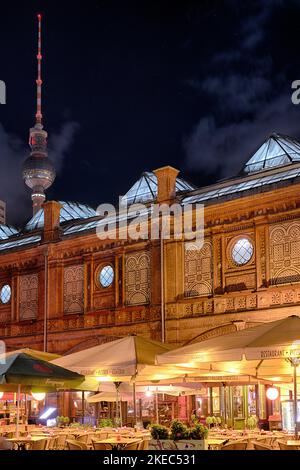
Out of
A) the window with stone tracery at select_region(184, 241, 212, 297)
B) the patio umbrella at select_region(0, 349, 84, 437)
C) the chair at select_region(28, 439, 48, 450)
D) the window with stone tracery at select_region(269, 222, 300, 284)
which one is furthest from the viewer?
the window with stone tracery at select_region(184, 241, 212, 297)

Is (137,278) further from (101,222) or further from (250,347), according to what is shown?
(250,347)

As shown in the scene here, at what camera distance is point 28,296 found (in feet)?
102

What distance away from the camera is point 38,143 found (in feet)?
315

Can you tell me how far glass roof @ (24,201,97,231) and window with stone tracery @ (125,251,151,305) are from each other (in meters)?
10.9

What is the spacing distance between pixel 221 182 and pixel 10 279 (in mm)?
10734

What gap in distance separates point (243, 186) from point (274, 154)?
3.59 meters

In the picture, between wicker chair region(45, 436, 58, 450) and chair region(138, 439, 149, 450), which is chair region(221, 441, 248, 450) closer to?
chair region(138, 439, 149, 450)

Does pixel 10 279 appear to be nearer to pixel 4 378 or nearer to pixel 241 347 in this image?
pixel 4 378

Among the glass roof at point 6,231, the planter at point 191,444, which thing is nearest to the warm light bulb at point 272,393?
the planter at point 191,444

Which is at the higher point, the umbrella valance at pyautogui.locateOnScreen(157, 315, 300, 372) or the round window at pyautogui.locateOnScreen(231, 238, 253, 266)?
the round window at pyautogui.locateOnScreen(231, 238, 253, 266)

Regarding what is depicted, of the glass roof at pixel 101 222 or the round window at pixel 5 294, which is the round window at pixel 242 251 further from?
the round window at pixel 5 294

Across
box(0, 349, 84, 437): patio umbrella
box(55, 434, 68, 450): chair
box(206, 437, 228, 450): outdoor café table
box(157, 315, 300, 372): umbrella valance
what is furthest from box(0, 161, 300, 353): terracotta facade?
box(55, 434, 68, 450): chair

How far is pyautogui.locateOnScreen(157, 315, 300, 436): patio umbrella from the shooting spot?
498 inches
